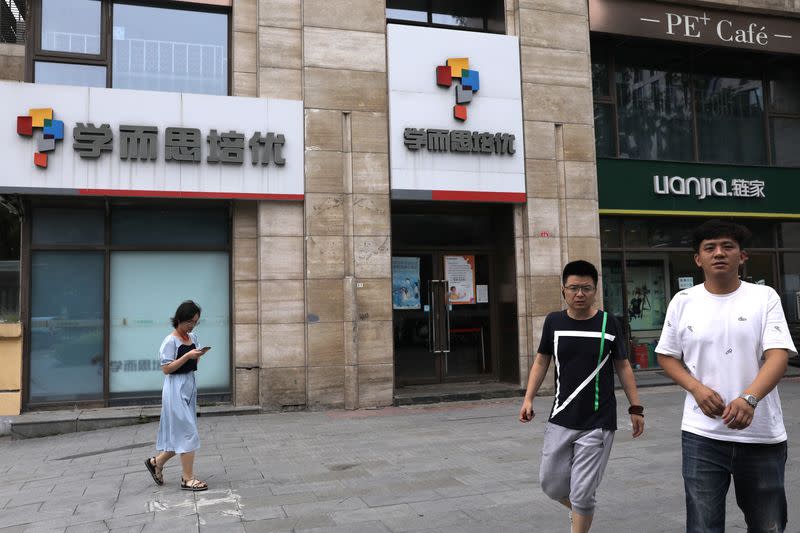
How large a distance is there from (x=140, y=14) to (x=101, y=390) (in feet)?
20.7

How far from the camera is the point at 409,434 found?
28.2 feet

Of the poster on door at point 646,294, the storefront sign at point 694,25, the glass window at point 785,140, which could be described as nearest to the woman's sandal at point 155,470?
the poster on door at point 646,294

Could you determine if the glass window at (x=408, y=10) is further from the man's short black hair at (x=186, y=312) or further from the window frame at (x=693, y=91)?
the man's short black hair at (x=186, y=312)

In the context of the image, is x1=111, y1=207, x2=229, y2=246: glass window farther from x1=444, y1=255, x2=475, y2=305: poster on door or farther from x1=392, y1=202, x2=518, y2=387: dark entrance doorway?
x1=444, y1=255, x2=475, y2=305: poster on door

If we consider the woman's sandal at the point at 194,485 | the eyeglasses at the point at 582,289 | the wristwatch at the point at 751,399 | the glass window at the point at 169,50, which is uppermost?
the glass window at the point at 169,50

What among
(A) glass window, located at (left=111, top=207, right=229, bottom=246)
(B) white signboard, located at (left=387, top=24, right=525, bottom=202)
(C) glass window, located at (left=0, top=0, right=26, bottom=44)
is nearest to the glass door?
(B) white signboard, located at (left=387, top=24, right=525, bottom=202)

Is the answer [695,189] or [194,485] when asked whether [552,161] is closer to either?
[695,189]

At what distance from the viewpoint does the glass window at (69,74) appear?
33.9ft

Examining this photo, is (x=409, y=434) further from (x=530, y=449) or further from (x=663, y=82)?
(x=663, y=82)

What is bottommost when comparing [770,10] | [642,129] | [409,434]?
[409,434]

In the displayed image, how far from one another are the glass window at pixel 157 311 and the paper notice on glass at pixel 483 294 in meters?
4.81

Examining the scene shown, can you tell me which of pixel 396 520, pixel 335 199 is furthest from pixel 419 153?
pixel 396 520

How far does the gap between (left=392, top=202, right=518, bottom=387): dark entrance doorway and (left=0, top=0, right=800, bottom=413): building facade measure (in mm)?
Answer: 43

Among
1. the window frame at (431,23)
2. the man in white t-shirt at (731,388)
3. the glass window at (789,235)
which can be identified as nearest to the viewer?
the man in white t-shirt at (731,388)
